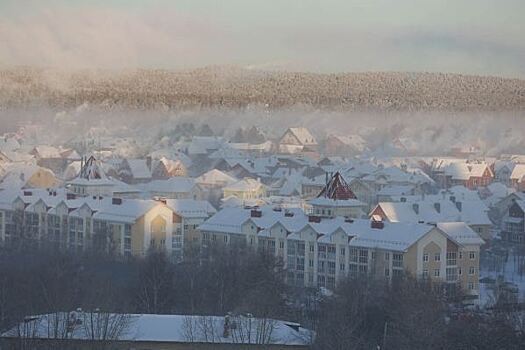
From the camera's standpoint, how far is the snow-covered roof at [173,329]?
34.4ft

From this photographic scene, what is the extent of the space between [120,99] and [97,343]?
1757 cm

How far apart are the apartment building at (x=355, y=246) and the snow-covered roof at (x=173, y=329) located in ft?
13.3

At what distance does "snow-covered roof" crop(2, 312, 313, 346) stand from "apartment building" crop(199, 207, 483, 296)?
4065 mm

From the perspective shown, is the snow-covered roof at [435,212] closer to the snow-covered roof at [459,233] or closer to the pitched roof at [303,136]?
the snow-covered roof at [459,233]

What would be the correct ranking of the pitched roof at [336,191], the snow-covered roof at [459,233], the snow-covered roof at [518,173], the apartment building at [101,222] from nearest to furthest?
the snow-covered roof at [459,233] < the apartment building at [101,222] < the pitched roof at [336,191] < the snow-covered roof at [518,173]

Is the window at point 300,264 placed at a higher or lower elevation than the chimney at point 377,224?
lower

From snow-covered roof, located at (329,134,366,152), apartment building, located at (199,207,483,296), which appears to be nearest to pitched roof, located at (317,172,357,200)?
apartment building, located at (199,207,483,296)

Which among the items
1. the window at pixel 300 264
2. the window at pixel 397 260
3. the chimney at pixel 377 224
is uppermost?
the chimney at pixel 377 224

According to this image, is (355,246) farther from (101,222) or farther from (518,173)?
(518,173)

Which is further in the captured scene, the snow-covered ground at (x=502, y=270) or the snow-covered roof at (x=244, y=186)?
the snow-covered roof at (x=244, y=186)

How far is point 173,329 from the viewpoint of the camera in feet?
35.6

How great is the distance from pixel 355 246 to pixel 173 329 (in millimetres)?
5423

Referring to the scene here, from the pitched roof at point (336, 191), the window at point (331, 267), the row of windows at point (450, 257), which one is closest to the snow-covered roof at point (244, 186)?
the pitched roof at point (336, 191)

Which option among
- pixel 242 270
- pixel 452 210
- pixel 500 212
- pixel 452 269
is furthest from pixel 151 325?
pixel 500 212
